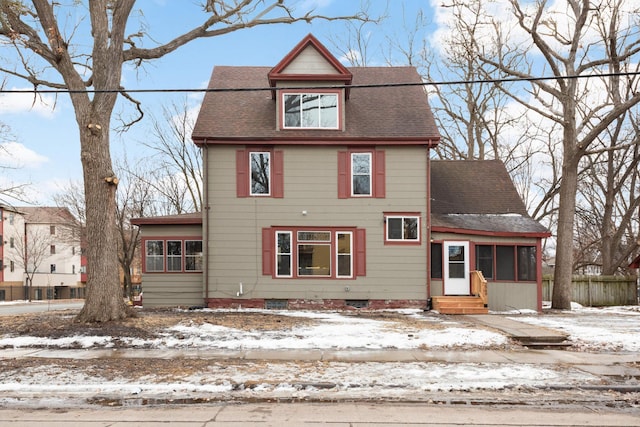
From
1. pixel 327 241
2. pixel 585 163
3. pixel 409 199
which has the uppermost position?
pixel 585 163

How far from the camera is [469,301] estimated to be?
19203mm

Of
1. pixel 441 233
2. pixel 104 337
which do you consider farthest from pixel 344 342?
pixel 441 233

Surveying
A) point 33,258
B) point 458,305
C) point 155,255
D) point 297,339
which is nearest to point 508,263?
point 458,305

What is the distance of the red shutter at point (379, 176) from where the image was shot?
19906 mm

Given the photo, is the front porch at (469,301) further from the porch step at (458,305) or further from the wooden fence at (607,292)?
the wooden fence at (607,292)

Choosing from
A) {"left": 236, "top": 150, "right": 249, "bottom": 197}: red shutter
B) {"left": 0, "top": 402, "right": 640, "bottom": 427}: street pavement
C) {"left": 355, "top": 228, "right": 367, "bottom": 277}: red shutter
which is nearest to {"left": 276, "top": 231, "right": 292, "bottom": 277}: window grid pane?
{"left": 236, "top": 150, "right": 249, "bottom": 197}: red shutter

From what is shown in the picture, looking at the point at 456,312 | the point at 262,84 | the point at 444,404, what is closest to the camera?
the point at 444,404

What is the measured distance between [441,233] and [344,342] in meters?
9.58

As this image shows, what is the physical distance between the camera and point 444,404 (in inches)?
283

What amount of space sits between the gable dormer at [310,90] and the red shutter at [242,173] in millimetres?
1667

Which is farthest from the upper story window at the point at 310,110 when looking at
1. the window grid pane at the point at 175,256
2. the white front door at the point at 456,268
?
the white front door at the point at 456,268

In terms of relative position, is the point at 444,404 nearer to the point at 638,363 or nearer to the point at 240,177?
the point at 638,363

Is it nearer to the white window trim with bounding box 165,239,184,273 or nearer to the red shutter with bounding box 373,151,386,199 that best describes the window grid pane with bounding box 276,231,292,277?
the red shutter with bounding box 373,151,386,199

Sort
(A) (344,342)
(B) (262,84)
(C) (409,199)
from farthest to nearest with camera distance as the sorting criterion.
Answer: (B) (262,84) → (C) (409,199) → (A) (344,342)
